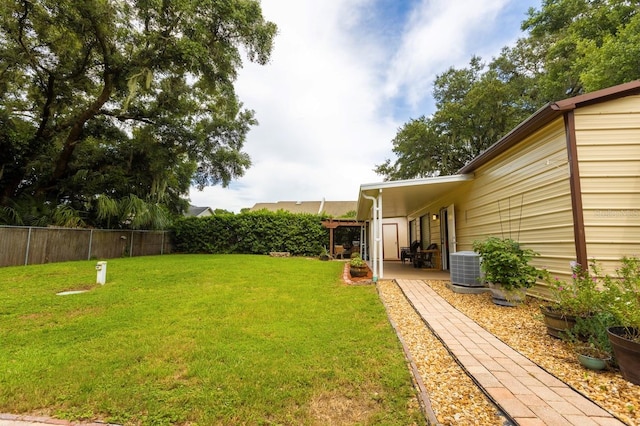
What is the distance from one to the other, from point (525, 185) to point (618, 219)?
1402 mm

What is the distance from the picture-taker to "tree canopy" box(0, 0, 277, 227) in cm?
900

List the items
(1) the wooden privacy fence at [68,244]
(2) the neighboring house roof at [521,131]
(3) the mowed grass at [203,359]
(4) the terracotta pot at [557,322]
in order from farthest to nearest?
1. (1) the wooden privacy fence at [68,244]
2. (2) the neighboring house roof at [521,131]
3. (4) the terracotta pot at [557,322]
4. (3) the mowed grass at [203,359]

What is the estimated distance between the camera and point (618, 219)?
387 centimetres

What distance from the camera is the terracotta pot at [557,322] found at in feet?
9.67

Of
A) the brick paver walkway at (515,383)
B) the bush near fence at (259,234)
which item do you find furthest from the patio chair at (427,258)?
the brick paver walkway at (515,383)

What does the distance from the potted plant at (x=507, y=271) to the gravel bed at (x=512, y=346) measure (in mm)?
241

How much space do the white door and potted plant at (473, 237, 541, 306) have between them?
11.0 meters

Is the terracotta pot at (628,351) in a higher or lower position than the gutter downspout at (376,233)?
lower

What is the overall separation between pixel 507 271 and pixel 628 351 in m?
2.22

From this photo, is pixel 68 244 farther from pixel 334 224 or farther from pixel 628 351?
pixel 628 351

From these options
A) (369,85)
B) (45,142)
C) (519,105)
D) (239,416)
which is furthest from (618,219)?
(45,142)

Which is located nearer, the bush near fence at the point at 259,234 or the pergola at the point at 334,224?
the pergola at the point at 334,224

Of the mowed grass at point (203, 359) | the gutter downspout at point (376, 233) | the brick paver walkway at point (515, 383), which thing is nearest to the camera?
the brick paver walkway at point (515, 383)

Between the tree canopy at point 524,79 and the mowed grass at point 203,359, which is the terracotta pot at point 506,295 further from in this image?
the tree canopy at point 524,79
